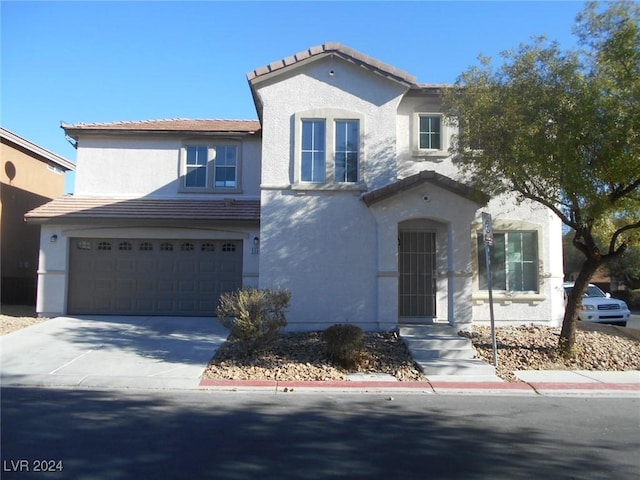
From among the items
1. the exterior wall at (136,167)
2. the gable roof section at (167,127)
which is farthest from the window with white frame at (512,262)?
the gable roof section at (167,127)

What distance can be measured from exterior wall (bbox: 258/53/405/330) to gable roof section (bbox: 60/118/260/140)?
132 inches

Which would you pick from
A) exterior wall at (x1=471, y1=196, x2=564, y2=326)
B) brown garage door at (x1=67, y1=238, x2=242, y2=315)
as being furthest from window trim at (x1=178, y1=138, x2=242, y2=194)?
exterior wall at (x1=471, y1=196, x2=564, y2=326)

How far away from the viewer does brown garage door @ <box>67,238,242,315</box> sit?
15.0 meters

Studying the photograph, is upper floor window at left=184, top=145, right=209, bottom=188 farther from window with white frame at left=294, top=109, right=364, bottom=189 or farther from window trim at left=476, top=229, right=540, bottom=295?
window trim at left=476, top=229, right=540, bottom=295

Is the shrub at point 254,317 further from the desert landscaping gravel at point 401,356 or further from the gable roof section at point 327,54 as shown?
the gable roof section at point 327,54

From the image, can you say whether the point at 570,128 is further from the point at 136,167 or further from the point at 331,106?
the point at 136,167

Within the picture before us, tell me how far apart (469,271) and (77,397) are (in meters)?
8.92

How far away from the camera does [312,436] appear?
621 cm

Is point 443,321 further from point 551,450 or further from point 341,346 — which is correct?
point 551,450

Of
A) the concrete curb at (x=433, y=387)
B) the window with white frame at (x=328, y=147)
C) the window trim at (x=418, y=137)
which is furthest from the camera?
the window trim at (x=418, y=137)

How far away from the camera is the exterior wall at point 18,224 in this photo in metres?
18.2

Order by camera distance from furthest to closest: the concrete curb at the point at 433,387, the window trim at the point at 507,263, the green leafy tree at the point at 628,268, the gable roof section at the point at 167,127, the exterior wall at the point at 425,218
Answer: the green leafy tree at the point at 628,268, the gable roof section at the point at 167,127, the window trim at the point at 507,263, the exterior wall at the point at 425,218, the concrete curb at the point at 433,387

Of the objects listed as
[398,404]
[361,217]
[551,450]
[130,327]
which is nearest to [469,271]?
[361,217]

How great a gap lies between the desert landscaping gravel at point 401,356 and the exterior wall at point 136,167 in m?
5.28
